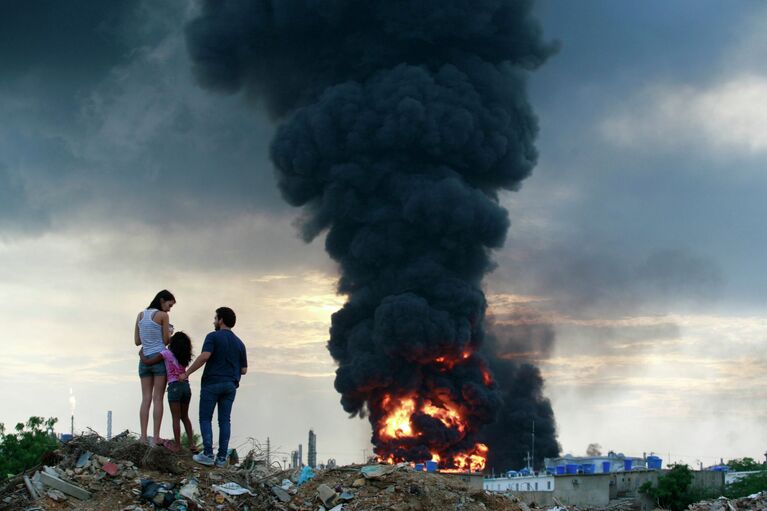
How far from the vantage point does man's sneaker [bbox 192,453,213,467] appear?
41.8 feet

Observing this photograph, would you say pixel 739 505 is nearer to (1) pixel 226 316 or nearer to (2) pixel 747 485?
(1) pixel 226 316

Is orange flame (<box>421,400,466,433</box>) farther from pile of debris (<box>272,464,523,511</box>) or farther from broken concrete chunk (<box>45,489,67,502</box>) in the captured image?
broken concrete chunk (<box>45,489,67,502</box>)

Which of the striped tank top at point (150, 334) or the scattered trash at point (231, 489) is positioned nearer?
the scattered trash at point (231, 489)

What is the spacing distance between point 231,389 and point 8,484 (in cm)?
324

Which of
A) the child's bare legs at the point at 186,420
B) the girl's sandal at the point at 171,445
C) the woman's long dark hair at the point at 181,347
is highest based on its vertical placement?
the woman's long dark hair at the point at 181,347

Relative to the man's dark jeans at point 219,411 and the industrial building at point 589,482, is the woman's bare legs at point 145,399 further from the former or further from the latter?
the industrial building at point 589,482

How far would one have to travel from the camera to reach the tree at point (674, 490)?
61375mm

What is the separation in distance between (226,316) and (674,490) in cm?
5451

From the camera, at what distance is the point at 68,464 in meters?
12.2

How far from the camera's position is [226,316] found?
13727 millimetres

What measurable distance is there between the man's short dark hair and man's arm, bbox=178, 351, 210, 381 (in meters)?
0.59

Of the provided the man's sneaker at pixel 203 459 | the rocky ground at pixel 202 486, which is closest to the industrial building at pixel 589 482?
A: the rocky ground at pixel 202 486

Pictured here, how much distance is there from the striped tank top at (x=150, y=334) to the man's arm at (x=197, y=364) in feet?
1.60

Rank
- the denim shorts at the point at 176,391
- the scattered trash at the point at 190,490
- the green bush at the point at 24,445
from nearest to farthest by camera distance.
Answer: the scattered trash at the point at 190,490
the denim shorts at the point at 176,391
the green bush at the point at 24,445
